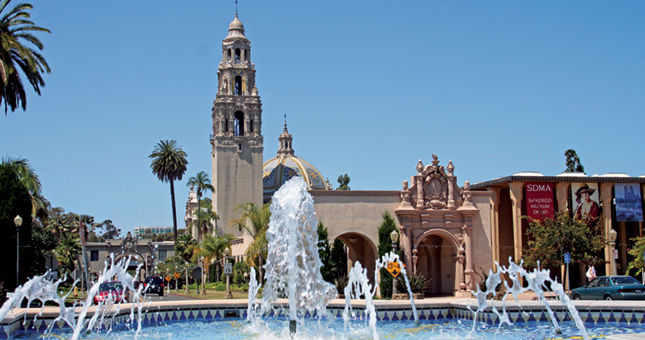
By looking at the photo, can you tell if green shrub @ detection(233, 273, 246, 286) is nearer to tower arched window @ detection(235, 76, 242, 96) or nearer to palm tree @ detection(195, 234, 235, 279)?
palm tree @ detection(195, 234, 235, 279)

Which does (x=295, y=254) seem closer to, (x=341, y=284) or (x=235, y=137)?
(x=341, y=284)

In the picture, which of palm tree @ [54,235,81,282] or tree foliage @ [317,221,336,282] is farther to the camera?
palm tree @ [54,235,81,282]

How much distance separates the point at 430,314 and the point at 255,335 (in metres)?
6.87

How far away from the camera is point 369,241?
1331 inches

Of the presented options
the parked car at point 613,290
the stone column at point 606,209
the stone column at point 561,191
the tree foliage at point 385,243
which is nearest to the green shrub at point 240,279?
the tree foliage at point 385,243

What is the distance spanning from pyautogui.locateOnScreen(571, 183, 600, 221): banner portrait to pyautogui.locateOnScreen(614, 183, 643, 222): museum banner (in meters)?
1.18

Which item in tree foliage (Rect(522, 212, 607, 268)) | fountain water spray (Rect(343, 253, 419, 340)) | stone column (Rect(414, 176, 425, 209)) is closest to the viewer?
fountain water spray (Rect(343, 253, 419, 340))

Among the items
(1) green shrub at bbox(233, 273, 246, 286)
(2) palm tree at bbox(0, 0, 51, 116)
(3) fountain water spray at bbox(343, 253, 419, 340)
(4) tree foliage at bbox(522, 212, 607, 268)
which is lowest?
(1) green shrub at bbox(233, 273, 246, 286)

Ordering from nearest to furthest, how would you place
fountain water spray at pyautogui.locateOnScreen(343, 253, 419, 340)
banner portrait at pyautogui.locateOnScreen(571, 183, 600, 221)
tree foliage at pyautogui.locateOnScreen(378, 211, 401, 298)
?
fountain water spray at pyautogui.locateOnScreen(343, 253, 419, 340), tree foliage at pyautogui.locateOnScreen(378, 211, 401, 298), banner portrait at pyautogui.locateOnScreen(571, 183, 600, 221)

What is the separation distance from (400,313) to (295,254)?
731cm

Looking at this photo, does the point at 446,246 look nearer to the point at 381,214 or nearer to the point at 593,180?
the point at 381,214

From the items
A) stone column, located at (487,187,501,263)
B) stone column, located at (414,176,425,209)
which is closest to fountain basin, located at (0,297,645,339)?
stone column, located at (414,176,425,209)

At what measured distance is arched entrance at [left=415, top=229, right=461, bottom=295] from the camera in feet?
118

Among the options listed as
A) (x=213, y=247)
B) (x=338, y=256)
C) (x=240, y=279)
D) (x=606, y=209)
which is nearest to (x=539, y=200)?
(x=606, y=209)
